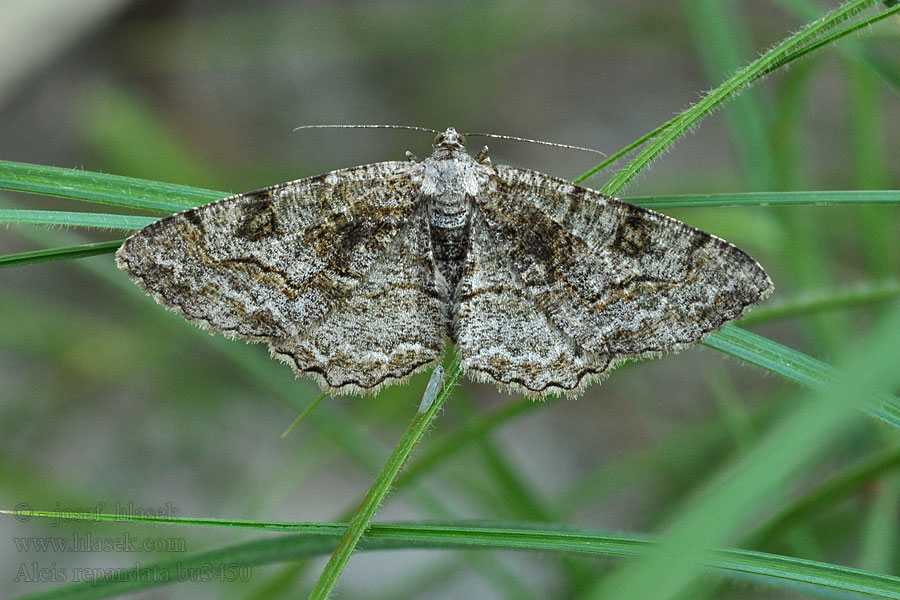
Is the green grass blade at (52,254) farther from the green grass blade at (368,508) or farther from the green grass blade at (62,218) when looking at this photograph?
the green grass blade at (368,508)

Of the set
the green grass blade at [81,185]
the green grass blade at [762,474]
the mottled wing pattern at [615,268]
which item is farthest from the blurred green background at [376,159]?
the green grass blade at [762,474]

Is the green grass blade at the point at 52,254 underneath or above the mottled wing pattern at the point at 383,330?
underneath

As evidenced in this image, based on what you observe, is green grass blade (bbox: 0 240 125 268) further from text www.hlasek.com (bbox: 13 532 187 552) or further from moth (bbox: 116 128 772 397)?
text www.hlasek.com (bbox: 13 532 187 552)

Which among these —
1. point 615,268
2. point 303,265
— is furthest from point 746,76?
point 303,265

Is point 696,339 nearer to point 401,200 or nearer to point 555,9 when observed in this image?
point 401,200

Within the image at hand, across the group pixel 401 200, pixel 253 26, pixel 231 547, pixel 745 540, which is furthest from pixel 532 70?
pixel 231 547
